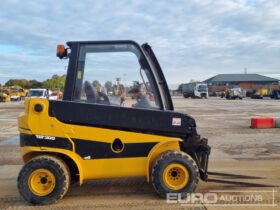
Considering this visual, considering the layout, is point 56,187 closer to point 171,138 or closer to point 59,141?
point 59,141

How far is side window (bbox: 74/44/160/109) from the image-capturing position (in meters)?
5.93

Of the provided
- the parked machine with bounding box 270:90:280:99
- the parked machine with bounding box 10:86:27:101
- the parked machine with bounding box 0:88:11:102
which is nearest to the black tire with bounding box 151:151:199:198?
the parked machine with bounding box 270:90:280:99

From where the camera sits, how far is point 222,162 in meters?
8.89

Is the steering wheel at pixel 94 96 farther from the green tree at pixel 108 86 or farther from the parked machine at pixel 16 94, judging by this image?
the parked machine at pixel 16 94

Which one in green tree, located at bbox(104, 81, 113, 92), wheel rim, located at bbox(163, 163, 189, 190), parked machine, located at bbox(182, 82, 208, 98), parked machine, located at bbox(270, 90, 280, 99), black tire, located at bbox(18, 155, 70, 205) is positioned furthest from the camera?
parked machine, located at bbox(182, 82, 208, 98)

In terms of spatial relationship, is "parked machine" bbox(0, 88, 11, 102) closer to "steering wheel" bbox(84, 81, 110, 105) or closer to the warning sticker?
"steering wheel" bbox(84, 81, 110, 105)

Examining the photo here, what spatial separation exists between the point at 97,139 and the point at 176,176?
1.33 metres

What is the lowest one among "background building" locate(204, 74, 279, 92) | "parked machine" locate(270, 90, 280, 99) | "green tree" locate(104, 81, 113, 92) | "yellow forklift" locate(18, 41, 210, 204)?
"yellow forklift" locate(18, 41, 210, 204)

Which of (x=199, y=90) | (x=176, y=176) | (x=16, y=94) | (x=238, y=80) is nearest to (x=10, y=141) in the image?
(x=176, y=176)

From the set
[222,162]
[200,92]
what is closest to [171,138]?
[222,162]

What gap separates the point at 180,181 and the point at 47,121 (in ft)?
7.24

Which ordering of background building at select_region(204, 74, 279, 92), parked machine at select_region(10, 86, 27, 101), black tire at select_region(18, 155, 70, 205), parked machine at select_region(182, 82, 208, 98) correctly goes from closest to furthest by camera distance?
black tire at select_region(18, 155, 70, 205) → parked machine at select_region(10, 86, 27, 101) → parked machine at select_region(182, 82, 208, 98) → background building at select_region(204, 74, 279, 92)

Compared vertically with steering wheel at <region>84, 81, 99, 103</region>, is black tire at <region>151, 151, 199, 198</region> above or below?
below

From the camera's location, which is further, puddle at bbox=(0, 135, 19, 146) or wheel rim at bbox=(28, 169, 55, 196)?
puddle at bbox=(0, 135, 19, 146)
